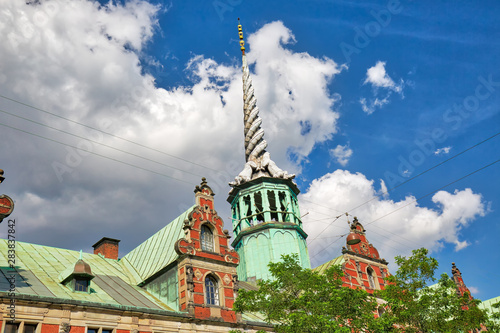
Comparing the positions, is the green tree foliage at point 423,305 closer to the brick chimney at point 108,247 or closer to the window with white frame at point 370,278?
the window with white frame at point 370,278

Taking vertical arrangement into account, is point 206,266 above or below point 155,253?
below

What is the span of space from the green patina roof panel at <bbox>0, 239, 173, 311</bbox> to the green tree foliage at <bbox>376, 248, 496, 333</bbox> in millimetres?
14202

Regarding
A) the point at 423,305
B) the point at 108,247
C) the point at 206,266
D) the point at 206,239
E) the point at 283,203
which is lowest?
the point at 423,305

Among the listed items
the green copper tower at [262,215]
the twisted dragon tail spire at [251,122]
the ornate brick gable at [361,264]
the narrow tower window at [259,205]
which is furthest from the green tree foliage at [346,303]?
the twisted dragon tail spire at [251,122]

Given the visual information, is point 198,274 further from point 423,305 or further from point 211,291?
point 423,305

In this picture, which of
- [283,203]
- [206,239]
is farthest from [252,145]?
[206,239]

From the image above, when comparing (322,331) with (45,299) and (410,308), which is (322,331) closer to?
(410,308)

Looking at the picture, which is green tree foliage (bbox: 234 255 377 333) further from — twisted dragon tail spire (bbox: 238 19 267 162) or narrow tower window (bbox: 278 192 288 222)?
twisted dragon tail spire (bbox: 238 19 267 162)

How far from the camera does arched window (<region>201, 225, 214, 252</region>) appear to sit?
3260 cm

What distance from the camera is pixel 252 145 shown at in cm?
5062

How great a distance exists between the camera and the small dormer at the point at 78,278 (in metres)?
26.5

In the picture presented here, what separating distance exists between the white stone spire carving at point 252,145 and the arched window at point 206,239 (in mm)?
13459

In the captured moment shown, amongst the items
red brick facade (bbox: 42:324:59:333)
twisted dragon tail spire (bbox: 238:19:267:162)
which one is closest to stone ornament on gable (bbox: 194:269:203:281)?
red brick facade (bbox: 42:324:59:333)

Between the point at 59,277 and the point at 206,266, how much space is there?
930 cm
